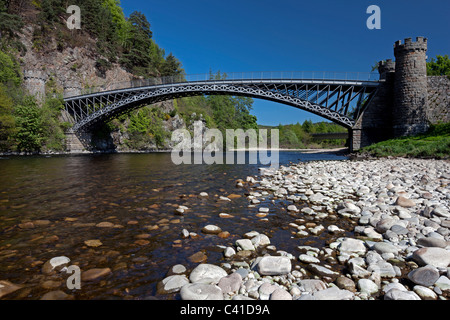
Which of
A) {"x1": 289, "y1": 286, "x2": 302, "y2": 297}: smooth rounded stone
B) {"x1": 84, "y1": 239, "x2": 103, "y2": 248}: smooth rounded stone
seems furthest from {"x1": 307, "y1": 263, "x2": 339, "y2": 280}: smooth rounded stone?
{"x1": 84, "y1": 239, "x2": 103, "y2": 248}: smooth rounded stone

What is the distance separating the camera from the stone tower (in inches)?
941

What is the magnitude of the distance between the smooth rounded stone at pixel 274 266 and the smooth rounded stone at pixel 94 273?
2015mm

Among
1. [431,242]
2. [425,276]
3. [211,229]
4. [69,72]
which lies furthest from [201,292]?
[69,72]

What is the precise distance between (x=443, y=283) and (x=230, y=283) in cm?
232

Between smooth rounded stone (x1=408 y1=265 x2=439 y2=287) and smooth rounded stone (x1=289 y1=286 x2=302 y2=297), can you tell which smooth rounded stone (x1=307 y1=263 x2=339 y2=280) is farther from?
smooth rounded stone (x1=408 y1=265 x2=439 y2=287)

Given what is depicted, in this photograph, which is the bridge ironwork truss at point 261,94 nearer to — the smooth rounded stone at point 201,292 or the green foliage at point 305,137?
the smooth rounded stone at point 201,292

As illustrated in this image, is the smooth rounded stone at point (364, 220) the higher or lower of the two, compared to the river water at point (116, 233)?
higher

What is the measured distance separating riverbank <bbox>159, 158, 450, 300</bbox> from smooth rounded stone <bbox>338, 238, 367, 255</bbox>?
1 centimetres

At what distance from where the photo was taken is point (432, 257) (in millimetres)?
2830

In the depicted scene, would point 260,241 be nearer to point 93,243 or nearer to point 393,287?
point 393,287

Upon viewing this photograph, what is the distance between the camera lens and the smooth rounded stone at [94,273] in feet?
9.04

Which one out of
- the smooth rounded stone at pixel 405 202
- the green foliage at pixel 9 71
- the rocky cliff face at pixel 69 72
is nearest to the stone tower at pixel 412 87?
the smooth rounded stone at pixel 405 202

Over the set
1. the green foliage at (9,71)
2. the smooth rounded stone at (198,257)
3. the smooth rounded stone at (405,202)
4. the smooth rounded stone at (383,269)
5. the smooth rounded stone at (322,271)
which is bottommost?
the smooth rounded stone at (198,257)

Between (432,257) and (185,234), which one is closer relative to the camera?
(432,257)
